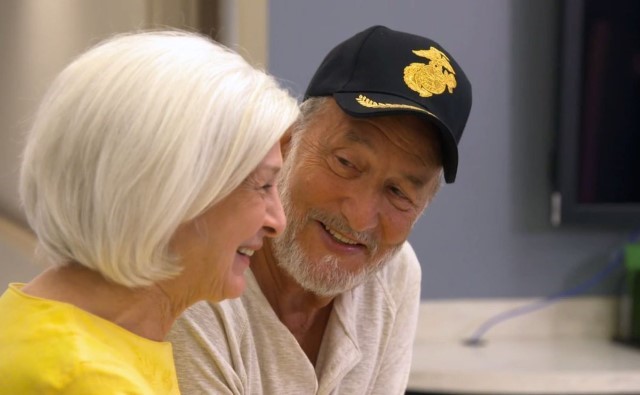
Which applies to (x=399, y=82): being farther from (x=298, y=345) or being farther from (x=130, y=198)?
(x=130, y=198)

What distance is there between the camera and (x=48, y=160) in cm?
91

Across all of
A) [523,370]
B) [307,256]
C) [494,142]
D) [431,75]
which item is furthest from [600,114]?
[307,256]

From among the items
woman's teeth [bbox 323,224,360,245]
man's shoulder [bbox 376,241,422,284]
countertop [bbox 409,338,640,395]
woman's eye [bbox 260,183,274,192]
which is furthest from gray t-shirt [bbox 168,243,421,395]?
countertop [bbox 409,338,640,395]

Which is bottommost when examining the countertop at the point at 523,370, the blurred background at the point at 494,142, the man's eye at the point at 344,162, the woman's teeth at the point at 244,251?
the countertop at the point at 523,370

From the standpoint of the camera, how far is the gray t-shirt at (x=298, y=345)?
1.28 metres

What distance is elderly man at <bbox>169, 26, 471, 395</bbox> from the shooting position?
137cm

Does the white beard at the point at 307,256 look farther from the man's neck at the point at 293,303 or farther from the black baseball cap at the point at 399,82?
the black baseball cap at the point at 399,82

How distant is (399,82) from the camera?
54.8 inches

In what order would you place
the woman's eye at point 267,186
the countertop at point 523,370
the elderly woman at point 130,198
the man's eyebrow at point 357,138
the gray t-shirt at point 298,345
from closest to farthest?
1. the elderly woman at point 130,198
2. the woman's eye at point 267,186
3. the gray t-shirt at point 298,345
4. the man's eyebrow at point 357,138
5. the countertop at point 523,370

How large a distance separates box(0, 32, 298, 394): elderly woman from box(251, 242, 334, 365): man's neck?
44 cm

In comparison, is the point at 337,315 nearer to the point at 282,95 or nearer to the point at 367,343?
the point at 367,343

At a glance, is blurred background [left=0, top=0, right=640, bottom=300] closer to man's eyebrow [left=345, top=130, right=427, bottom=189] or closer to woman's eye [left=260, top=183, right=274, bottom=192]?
man's eyebrow [left=345, top=130, right=427, bottom=189]

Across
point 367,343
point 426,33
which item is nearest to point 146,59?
point 367,343

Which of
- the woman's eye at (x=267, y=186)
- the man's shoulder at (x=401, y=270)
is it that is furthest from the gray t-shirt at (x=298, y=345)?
the woman's eye at (x=267, y=186)
